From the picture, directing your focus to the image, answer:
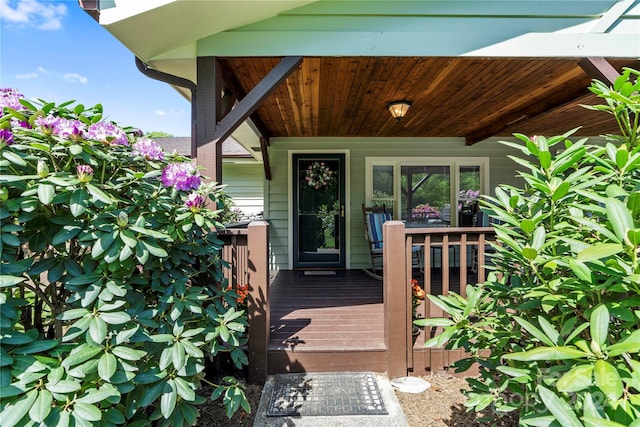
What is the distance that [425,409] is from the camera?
209cm

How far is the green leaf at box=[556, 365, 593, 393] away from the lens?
0.87 metres

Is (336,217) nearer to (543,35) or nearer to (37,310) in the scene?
(543,35)

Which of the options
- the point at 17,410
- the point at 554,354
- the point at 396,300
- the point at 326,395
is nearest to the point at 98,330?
the point at 17,410

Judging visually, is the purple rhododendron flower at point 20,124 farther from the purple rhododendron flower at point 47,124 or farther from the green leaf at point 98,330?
the green leaf at point 98,330

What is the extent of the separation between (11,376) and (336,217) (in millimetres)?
5128

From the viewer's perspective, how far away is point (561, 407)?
957mm

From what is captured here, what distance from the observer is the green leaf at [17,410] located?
1062 mm

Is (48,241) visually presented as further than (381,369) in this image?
No

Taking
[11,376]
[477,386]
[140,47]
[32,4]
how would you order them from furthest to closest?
[32,4] → [140,47] → [477,386] → [11,376]

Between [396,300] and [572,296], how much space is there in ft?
4.63

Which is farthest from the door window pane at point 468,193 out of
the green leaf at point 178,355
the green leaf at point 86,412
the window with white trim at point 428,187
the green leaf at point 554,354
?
the green leaf at point 86,412

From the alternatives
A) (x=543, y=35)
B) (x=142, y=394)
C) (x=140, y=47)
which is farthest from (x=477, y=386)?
(x=140, y=47)

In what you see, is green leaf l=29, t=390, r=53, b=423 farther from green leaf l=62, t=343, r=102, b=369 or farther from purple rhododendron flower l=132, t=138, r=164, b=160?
purple rhododendron flower l=132, t=138, r=164, b=160

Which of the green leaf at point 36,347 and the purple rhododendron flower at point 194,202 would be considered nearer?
the green leaf at point 36,347
